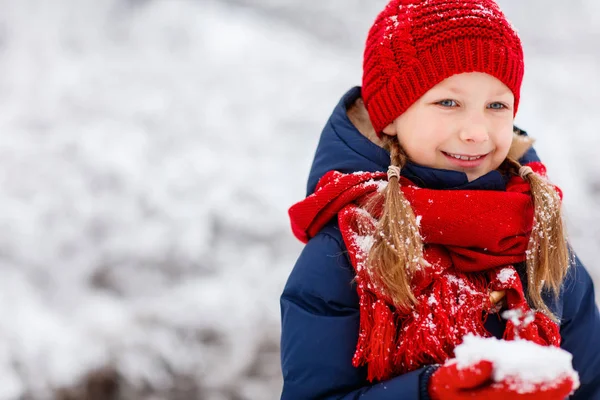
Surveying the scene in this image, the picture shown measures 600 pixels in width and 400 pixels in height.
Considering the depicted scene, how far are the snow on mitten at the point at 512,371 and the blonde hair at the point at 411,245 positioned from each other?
0.24m

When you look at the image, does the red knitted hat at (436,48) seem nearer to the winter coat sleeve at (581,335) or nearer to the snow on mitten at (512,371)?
the winter coat sleeve at (581,335)

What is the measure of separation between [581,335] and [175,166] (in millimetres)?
2474

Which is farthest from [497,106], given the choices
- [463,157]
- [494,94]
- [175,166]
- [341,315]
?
[175,166]

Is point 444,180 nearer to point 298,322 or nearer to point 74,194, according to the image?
point 298,322

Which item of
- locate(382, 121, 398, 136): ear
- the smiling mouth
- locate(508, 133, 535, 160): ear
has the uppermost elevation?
locate(382, 121, 398, 136): ear

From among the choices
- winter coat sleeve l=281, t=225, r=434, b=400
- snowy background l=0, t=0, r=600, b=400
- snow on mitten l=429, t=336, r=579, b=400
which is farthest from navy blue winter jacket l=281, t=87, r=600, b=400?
snowy background l=0, t=0, r=600, b=400

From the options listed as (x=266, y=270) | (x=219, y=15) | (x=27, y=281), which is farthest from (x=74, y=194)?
(x=219, y=15)

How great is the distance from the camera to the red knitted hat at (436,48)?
147cm

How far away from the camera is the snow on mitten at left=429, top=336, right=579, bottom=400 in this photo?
1097 mm

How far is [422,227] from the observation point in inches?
56.6

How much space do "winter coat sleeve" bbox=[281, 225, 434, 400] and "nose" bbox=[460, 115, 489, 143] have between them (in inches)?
14.4

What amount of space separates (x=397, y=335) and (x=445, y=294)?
13cm

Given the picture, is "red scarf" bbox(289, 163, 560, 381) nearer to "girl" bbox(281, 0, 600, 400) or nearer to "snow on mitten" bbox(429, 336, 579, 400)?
"girl" bbox(281, 0, 600, 400)

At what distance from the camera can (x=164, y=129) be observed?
3.91 m
